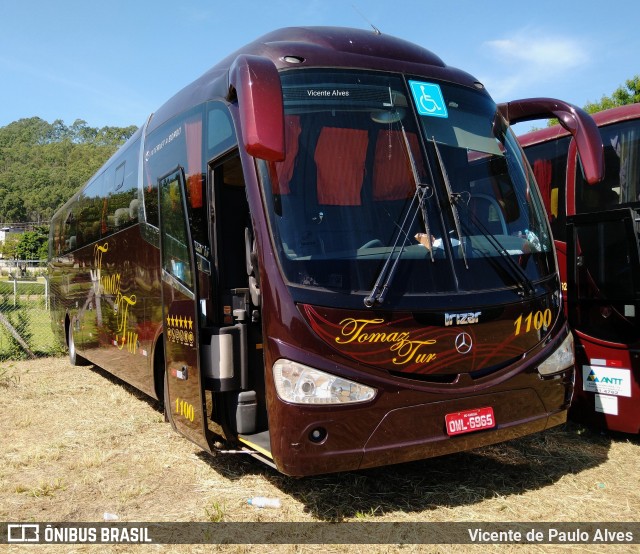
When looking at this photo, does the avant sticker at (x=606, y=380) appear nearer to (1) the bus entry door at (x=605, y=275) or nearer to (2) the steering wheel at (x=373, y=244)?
(1) the bus entry door at (x=605, y=275)

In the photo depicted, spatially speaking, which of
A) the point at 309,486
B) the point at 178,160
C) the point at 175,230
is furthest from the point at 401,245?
the point at 178,160

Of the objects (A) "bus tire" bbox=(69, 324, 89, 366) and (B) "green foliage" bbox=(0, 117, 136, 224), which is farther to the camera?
(B) "green foliage" bbox=(0, 117, 136, 224)

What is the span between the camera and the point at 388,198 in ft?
14.2

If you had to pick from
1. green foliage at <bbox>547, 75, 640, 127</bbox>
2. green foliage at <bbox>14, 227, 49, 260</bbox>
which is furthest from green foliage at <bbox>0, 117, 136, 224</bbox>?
green foliage at <bbox>547, 75, 640, 127</bbox>

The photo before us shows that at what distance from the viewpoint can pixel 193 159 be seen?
5.36 metres

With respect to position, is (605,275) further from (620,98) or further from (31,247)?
(31,247)

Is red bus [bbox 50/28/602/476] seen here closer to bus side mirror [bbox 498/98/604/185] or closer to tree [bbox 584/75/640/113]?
bus side mirror [bbox 498/98/604/185]

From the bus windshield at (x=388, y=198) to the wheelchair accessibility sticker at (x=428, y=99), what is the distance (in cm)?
1

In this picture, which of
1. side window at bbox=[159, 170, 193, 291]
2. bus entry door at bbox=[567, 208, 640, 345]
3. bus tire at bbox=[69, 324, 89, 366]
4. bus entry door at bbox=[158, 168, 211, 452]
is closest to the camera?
bus entry door at bbox=[158, 168, 211, 452]

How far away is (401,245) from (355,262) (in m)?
0.35

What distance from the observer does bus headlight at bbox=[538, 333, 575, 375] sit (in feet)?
15.1

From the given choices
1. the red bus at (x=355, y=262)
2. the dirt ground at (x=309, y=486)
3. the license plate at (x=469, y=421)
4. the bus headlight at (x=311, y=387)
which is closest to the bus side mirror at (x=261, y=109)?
the red bus at (x=355, y=262)

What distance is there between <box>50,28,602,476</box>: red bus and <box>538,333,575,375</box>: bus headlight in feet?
0.05

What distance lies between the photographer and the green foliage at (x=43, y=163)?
375ft
